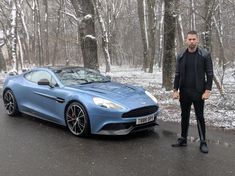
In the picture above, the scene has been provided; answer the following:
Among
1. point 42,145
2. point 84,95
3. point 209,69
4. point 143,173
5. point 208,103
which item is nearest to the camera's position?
point 143,173

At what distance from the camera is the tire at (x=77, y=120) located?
7.40m

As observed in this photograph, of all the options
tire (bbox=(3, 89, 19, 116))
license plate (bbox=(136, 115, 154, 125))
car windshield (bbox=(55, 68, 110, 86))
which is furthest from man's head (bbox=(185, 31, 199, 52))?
tire (bbox=(3, 89, 19, 116))

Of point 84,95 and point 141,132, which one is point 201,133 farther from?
point 84,95

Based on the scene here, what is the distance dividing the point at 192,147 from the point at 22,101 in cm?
450

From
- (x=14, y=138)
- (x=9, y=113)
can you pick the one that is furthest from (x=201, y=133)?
(x=9, y=113)

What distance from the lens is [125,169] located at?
566cm

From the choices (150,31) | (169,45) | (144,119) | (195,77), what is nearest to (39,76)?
(144,119)

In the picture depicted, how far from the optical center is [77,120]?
758 cm

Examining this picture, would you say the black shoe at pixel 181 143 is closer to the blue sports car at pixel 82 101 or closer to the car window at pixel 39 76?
the blue sports car at pixel 82 101

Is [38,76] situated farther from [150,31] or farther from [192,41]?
[150,31]

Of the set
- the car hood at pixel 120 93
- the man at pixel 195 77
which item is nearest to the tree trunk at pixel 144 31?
the car hood at pixel 120 93

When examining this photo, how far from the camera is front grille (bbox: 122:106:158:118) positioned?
7.17m

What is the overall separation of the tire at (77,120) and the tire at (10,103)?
2.35 m

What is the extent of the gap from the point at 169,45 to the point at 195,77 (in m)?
7.04
